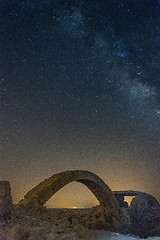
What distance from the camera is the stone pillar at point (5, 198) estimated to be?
14.4ft

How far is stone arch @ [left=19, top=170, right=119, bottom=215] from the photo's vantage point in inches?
288

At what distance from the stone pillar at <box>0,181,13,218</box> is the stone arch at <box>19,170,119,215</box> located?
2.58 meters

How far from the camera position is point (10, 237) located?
3.74 meters

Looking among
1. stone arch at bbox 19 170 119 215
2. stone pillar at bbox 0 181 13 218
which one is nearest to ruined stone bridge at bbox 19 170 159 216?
stone arch at bbox 19 170 119 215

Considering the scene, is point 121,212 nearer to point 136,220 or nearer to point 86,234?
point 136,220

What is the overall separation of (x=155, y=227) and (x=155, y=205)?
910 millimetres

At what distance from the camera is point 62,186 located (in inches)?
315

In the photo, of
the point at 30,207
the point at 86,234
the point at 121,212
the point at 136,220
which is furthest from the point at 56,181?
the point at 136,220

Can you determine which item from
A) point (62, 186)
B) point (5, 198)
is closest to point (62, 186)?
point (62, 186)

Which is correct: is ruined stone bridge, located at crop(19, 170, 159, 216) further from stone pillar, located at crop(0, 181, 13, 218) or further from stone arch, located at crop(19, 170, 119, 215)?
stone pillar, located at crop(0, 181, 13, 218)

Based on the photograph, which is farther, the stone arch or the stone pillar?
the stone arch

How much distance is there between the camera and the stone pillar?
4.38 m

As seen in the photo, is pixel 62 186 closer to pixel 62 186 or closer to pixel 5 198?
pixel 62 186

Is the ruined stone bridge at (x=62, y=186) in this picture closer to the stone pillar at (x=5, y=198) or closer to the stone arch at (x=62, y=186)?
the stone arch at (x=62, y=186)
